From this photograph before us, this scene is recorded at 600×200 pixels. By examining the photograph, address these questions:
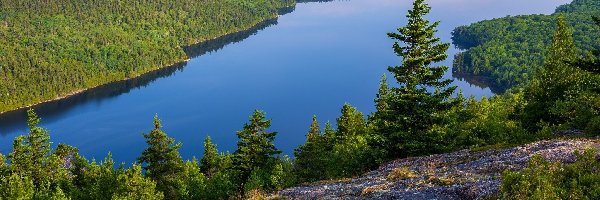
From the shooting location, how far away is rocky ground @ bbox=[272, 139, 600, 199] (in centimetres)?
2698

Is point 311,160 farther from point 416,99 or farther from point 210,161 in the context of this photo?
point 416,99

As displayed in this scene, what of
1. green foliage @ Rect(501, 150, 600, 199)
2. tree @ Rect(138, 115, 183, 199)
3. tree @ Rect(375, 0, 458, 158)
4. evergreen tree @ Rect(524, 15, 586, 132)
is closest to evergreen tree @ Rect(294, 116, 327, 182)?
tree @ Rect(138, 115, 183, 199)

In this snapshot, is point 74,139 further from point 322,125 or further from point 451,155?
point 451,155

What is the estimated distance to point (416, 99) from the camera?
46.2 m

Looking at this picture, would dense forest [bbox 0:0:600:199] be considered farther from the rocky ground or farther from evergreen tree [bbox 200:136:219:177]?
evergreen tree [bbox 200:136:219:177]

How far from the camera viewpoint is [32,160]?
77.1 meters

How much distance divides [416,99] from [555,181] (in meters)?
24.6

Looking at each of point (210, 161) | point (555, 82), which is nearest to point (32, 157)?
point (210, 161)

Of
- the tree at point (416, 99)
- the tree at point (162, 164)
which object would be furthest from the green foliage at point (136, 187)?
the tree at point (416, 99)

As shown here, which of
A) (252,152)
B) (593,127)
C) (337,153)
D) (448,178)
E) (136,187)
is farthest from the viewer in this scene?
(252,152)

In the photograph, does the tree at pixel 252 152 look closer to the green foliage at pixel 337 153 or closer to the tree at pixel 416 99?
the green foliage at pixel 337 153

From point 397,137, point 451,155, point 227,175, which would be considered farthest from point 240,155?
point 451,155

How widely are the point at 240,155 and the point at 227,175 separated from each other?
133 inches

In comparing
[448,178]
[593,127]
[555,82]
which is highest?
[555,82]
